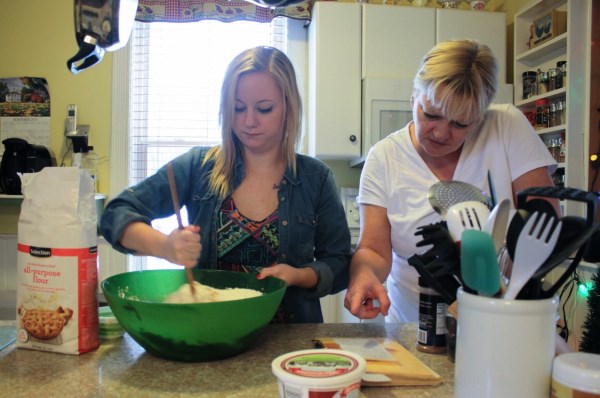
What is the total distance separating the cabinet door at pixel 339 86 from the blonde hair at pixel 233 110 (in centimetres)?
151

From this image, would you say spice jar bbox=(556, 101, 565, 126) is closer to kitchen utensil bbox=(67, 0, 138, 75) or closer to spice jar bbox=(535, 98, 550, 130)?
spice jar bbox=(535, 98, 550, 130)

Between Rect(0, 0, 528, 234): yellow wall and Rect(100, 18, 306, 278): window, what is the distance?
13 cm

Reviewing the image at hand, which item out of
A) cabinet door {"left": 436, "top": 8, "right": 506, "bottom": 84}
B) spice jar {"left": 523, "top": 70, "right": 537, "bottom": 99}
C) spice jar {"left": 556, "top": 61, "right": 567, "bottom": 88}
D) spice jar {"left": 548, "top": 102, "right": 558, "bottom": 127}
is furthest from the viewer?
cabinet door {"left": 436, "top": 8, "right": 506, "bottom": 84}

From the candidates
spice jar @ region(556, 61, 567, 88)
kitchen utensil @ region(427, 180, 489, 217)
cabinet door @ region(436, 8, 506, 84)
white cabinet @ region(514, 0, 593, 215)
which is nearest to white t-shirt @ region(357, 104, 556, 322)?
kitchen utensil @ region(427, 180, 489, 217)

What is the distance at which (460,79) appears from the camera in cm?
112

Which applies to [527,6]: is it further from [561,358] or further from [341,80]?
[561,358]

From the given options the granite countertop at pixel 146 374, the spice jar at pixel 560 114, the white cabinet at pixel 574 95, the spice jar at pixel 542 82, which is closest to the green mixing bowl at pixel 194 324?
the granite countertop at pixel 146 374

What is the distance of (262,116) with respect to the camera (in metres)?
1.08

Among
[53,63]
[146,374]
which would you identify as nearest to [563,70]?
[146,374]

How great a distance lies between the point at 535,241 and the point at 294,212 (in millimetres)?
683

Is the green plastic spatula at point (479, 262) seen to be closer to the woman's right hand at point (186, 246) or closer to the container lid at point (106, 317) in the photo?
the woman's right hand at point (186, 246)

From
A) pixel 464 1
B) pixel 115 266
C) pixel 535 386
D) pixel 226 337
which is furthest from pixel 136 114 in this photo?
pixel 535 386

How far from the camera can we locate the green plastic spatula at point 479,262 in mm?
484

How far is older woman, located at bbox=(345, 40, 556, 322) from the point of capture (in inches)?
44.5
